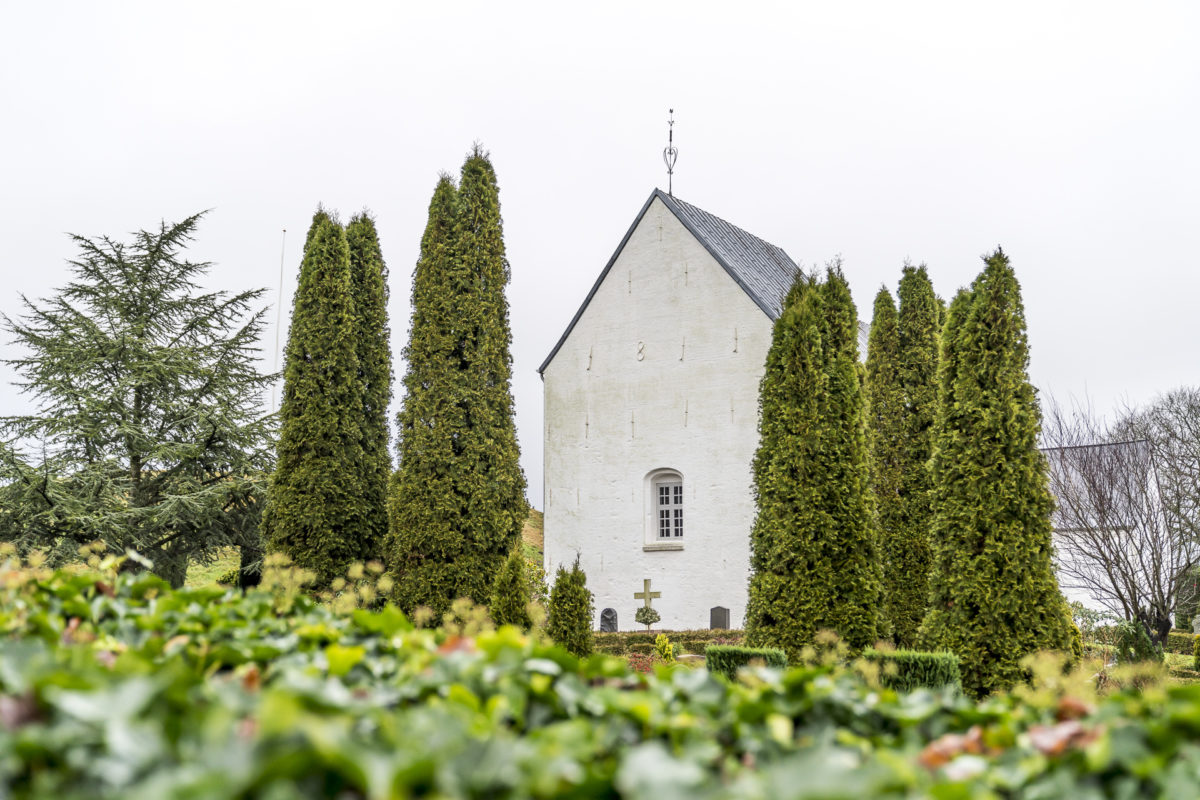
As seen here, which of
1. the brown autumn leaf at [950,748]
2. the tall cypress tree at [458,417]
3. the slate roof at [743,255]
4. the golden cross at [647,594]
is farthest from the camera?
the slate roof at [743,255]

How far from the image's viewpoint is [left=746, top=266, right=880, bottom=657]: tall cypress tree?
10148 millimetres

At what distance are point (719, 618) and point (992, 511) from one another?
25.0ft

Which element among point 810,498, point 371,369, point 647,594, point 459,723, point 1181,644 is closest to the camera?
point 459,723

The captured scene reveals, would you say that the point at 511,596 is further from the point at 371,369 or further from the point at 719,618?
the point at 719,618

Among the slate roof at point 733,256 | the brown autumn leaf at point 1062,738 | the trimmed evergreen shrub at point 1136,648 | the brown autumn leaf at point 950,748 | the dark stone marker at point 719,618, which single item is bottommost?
the trimmed evergreen shrub at point 1136,648

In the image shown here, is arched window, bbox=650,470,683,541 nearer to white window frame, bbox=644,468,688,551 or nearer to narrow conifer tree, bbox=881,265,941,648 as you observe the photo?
white window frame, bbox=644,468,688,551

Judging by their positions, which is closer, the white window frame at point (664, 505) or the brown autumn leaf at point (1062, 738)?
the brown autumn leaf at point (1062, 738)

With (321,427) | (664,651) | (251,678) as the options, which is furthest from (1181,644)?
(251,678)

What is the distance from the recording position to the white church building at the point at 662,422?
16.9 m

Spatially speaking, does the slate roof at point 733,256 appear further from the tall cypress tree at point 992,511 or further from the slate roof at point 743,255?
the tall cypress tree at point 992,511

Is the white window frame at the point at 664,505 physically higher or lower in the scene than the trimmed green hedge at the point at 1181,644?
higher

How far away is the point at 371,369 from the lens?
598 inches

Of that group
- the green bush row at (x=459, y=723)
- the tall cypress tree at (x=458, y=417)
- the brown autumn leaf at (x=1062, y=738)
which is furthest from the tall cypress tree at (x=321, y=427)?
the brown autumn leaf at (x=1062, y=738)

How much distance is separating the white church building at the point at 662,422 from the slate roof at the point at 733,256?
0.16 ft
